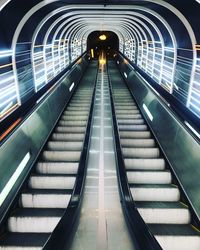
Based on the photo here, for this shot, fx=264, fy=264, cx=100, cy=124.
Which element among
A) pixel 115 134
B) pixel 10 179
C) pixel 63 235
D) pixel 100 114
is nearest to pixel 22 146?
pixel 10 179

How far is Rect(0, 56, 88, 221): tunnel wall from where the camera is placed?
3742 mm

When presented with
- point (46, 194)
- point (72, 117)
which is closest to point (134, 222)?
point (46, 194)

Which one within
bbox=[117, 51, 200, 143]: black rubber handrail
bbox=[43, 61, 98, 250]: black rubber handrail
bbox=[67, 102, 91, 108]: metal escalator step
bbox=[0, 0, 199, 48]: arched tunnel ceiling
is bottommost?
bbox=[43, 61, 98, 250]: black rubber handrail

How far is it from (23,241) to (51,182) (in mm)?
1172

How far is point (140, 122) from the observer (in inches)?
280

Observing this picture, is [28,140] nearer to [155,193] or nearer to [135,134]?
[155,193]

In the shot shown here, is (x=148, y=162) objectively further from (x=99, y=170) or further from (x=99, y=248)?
(x=99, y=248)

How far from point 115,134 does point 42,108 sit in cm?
180

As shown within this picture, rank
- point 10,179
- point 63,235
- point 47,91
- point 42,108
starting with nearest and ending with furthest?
point 63,235, point 10,179, point 42,108, point 47,91

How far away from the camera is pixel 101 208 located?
10.7 ft

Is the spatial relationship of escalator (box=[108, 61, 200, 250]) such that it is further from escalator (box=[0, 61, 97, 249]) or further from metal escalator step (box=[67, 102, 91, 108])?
metal escalator step (box=[67, 102, 91, 108])

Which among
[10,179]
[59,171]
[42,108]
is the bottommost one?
[59,171]

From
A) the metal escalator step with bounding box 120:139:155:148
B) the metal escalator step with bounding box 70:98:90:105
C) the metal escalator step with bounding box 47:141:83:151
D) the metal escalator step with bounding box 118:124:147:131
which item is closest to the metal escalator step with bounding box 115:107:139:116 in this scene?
the metal escalator step with bounding box 118:124:147:131

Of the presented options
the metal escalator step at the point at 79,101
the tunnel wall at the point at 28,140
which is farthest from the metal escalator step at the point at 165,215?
the metal escalator step at the point at 79,101
